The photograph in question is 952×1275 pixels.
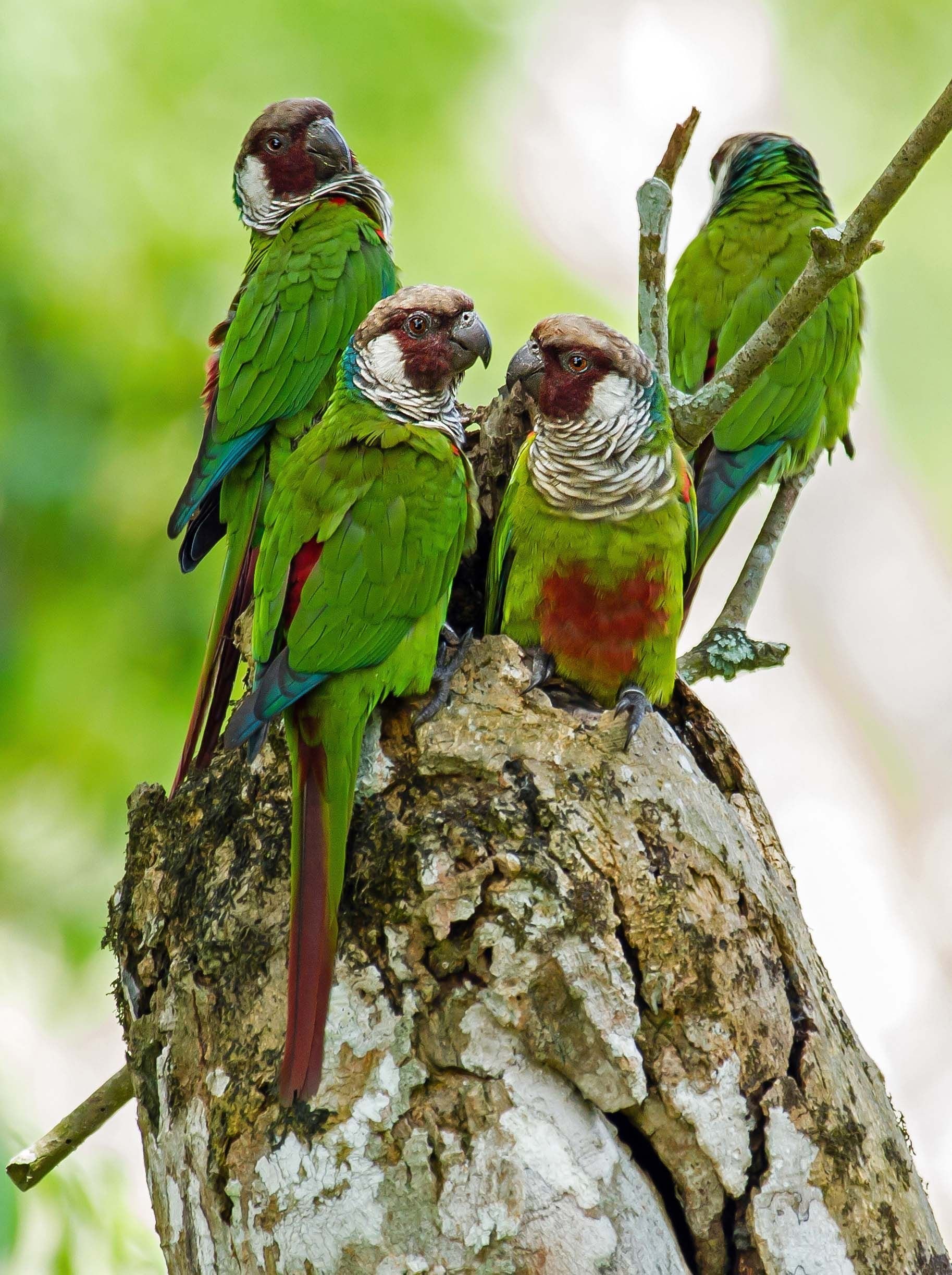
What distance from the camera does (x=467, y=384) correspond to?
469cm

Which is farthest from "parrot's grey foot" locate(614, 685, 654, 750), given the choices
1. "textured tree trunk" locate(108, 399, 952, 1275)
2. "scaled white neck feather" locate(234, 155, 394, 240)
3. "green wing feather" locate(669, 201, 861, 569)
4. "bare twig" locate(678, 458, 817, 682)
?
"scaled white neck feather" locate(234, 155, 394, 240)

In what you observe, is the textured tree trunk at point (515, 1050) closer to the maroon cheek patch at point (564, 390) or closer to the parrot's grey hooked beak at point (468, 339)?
the maroon cheek patch at point (564, 390)

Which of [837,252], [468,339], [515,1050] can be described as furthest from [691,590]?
[515,1050]

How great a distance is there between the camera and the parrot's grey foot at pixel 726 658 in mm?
3123

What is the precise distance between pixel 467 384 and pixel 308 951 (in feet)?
9.96

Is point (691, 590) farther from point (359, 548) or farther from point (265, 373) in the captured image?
point (265, 373)

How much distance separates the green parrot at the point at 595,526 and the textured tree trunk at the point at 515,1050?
339 millimetres

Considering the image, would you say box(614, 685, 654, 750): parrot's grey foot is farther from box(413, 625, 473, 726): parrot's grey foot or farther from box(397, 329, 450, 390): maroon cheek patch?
box(397, 329, 450, 390): maroon cheek patch

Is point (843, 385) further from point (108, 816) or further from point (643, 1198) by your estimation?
point (108, 816)

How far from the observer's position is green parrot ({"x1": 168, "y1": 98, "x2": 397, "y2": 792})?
289 centimetres

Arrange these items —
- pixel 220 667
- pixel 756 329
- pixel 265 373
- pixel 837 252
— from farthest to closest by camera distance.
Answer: pixel 756 329
pixel 265 373
pixel 220 667
pixel 837 252

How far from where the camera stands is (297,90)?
464cm

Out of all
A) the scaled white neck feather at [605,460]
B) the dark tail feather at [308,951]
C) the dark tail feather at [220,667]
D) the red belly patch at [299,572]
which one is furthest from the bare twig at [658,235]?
the dark tail feather at [308,951]

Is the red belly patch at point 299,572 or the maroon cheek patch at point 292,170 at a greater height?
the maroon cheek patch at point 292,170
